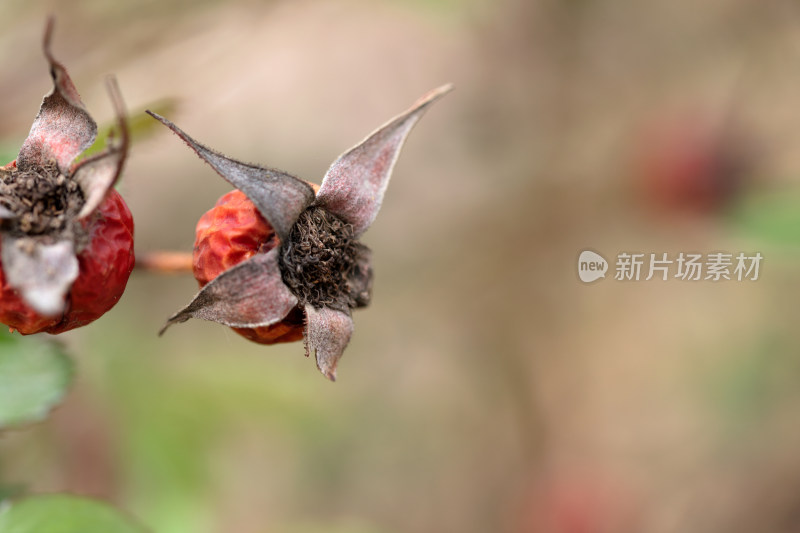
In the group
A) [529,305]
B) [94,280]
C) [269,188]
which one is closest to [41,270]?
[94,280]

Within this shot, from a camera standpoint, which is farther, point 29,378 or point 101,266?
point 29,378

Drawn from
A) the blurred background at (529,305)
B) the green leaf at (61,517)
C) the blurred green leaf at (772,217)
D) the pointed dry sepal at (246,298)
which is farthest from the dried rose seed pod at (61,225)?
the blurred green leaf at (772,217)

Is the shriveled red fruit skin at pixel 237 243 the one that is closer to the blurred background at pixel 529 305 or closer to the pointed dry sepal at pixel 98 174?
the pointed dry sepal at pixel 98 174

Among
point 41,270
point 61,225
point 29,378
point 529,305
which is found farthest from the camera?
point 529,305

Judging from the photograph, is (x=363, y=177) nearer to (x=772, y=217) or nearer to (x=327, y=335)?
(x=327, y=335)

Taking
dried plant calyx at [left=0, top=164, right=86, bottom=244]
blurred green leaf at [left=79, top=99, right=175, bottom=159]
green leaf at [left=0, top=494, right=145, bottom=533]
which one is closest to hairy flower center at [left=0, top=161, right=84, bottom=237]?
dried plant calyx at [left=0, top=164, right=86, bottom=244]

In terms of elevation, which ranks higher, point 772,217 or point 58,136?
point 772,217

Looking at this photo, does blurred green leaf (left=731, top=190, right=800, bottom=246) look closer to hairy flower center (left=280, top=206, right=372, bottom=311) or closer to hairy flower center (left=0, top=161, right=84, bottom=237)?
hairy flower center (left=280, top=206, right=372, bottom=311)
